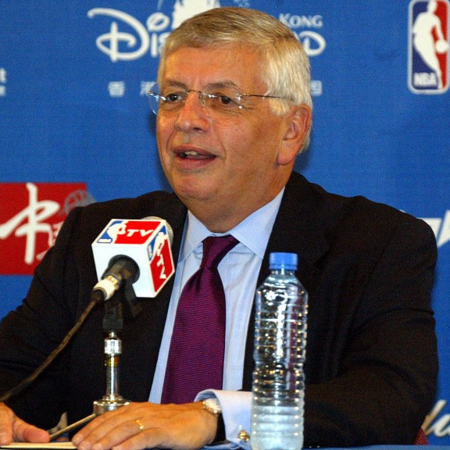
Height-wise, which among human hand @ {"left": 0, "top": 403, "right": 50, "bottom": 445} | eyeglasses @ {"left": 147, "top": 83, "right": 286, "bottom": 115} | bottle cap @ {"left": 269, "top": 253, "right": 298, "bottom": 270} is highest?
eyeglasses @ {"left": 147, "top": 83, "right": 286, "bottom": 115}

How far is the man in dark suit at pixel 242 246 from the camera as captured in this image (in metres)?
2.58

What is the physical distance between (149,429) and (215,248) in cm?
91

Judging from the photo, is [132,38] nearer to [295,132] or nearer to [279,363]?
[295,132]

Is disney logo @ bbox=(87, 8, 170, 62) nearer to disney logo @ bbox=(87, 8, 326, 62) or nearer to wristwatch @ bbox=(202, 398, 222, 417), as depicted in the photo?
disney logo @ bbox=(87, 8, 326, 62)

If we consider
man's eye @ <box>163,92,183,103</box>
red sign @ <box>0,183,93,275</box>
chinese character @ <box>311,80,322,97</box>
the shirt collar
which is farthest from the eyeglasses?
red sign @ <box>0,183,93,275</box>

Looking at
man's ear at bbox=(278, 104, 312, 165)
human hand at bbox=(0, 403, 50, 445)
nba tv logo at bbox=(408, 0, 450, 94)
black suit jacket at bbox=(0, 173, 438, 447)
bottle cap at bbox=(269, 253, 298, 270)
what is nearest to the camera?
bottle cap at bbox=(269, 253, 298, 270)

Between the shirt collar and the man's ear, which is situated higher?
the man's ear

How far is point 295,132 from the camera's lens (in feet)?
9.68

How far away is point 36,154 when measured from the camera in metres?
3.55

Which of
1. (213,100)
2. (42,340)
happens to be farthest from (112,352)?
(213,100)

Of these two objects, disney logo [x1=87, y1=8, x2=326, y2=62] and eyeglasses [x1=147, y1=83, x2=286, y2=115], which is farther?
disney logo [x1=87, y1=8, x2=326, y2=62]

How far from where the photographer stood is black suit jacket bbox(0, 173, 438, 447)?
236 cm

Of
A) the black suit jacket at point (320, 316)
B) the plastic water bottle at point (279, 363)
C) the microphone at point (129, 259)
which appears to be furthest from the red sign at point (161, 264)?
the black suit jacket at point (320, 316)

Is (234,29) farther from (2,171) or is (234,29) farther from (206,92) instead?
(2,171)
